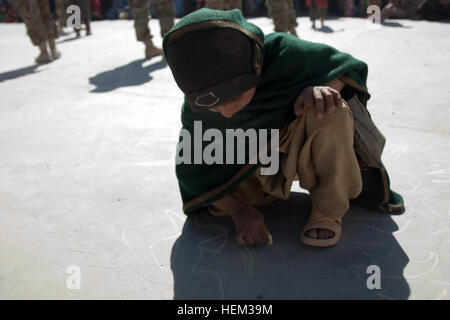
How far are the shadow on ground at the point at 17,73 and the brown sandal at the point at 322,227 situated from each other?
16.3ft

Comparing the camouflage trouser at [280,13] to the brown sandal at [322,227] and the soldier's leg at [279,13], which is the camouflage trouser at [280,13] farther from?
the brown sandal at [322,227]

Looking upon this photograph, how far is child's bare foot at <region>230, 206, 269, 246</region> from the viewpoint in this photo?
5.63ft

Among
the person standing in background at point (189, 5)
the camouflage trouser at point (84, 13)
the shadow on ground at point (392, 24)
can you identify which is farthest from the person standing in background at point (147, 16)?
the person standing in background at point (189, 5)

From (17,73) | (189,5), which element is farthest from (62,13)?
(17,73)

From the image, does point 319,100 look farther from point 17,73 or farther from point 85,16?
point 85,16

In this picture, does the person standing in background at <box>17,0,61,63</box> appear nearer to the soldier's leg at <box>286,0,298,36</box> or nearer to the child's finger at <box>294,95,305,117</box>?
the soldier's leg at <box>286,0,298,36</box>

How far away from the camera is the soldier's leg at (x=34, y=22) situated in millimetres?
6344

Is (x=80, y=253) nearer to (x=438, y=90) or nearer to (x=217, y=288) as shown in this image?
(x=217, y=288)

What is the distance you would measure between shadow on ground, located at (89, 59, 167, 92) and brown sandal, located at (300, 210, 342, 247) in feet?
10.9

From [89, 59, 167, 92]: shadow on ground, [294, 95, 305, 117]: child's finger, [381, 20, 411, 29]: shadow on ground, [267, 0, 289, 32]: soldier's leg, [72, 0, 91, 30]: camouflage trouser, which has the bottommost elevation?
[381, 20, 411, 29]: shadow on ground

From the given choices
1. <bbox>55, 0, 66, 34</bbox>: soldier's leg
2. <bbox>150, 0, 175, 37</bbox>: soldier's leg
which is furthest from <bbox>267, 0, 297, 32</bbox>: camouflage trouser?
<bbox>55, 0, 66, 34</bbox>: soldier's leg

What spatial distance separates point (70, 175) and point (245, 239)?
1290 mm

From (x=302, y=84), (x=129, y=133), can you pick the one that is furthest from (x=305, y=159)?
(x=129, y=133)

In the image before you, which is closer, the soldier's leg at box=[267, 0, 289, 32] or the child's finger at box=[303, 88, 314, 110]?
the child's finger at box=[303, 88, 314, 110]
